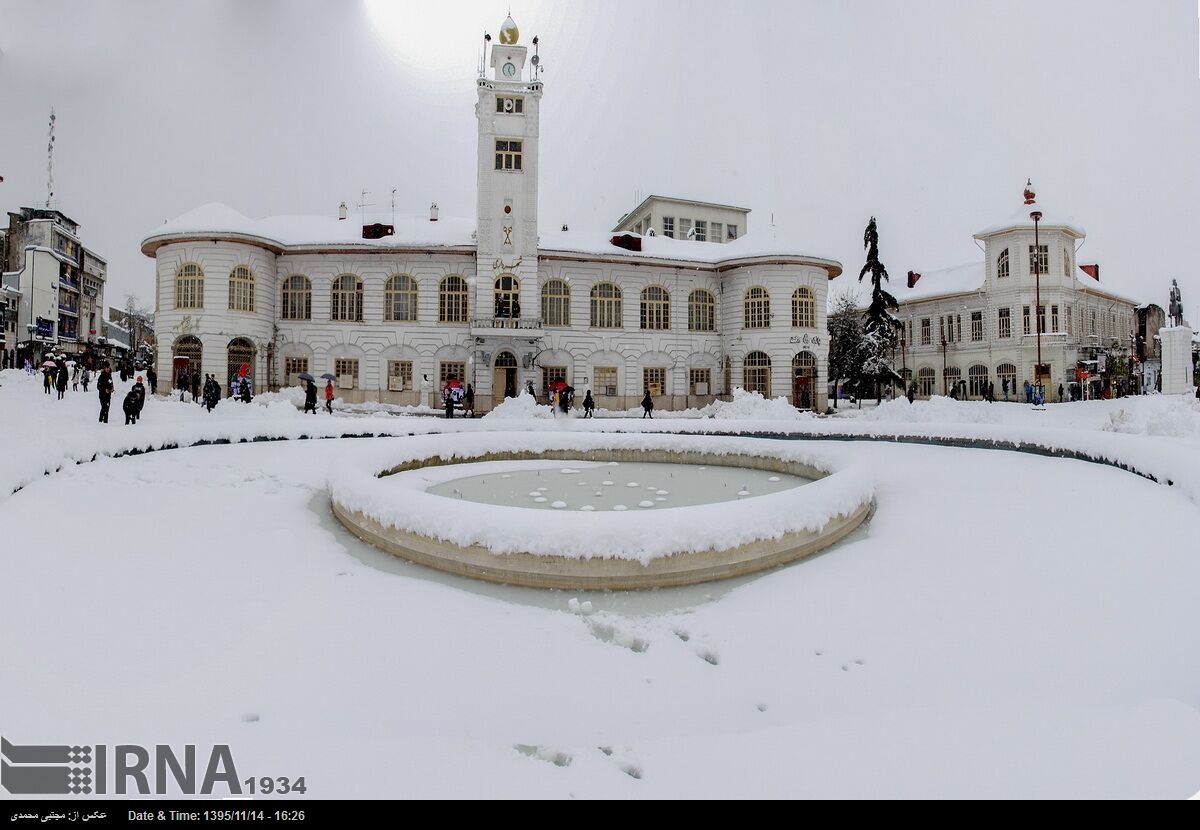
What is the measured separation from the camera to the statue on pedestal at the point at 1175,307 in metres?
33.8

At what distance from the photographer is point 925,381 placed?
52.1 m

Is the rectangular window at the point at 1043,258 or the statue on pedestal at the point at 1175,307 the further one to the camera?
the rectangular window at the point at 1043,258

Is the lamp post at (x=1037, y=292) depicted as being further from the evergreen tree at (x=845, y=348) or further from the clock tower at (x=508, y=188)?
the clock tower at (x=508, y=188)

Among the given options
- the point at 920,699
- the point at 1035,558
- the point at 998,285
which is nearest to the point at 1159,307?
the point at 998,285

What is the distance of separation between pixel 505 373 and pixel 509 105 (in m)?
15.3

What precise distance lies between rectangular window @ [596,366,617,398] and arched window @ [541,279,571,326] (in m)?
3.42

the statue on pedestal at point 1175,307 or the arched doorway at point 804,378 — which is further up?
the statue on pedestal at point 1175,307

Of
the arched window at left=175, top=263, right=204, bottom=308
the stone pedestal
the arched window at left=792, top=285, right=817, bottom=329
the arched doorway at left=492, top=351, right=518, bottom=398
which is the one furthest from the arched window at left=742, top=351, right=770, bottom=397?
the arched window at left=175, top=263, right=204, bottom=308

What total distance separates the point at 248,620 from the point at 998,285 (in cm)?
5296

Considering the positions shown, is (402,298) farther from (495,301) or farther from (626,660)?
(626,660)

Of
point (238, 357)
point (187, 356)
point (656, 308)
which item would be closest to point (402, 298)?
point (238, 357)

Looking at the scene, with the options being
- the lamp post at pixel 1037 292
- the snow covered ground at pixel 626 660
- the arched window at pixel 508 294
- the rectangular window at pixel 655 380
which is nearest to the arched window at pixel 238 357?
the arched window at pixel 508 294

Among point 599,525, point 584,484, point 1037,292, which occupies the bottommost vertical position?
point 584,484

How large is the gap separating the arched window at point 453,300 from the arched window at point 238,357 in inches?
401
